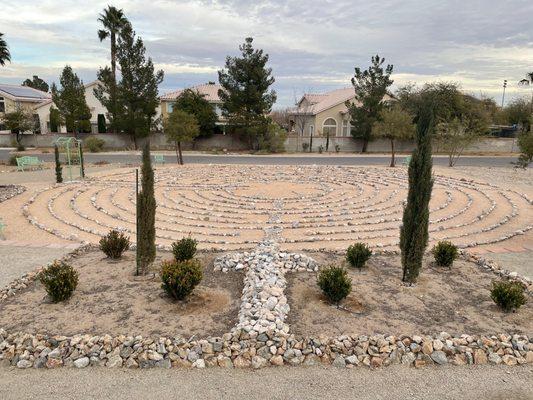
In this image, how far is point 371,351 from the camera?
19.0 ft

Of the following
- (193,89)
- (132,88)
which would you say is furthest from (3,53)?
(193,89)

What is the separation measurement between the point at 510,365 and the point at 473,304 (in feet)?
5.60

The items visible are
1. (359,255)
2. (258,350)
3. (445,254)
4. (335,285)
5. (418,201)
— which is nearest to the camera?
(258,350)

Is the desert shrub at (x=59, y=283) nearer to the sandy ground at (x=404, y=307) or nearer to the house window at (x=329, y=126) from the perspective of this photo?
the sandy ground at (x=404, y=307)

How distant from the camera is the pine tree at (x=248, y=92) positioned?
3866 centimetres

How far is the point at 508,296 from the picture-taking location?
22.5 ft

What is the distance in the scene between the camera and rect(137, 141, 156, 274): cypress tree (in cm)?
807

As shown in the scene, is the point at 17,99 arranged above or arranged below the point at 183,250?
above

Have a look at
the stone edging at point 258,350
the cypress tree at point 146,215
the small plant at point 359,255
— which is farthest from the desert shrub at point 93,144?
the stone edging at point 258,350

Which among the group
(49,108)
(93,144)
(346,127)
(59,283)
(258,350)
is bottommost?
(258,350)

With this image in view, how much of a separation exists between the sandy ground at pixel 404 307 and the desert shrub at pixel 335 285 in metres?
0.17

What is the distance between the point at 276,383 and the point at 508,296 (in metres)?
4.28

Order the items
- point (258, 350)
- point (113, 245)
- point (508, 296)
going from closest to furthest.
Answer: point (258, 350) → point (508, 296) → point (113, 245)

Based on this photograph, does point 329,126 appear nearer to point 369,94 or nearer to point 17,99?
point 369,94
